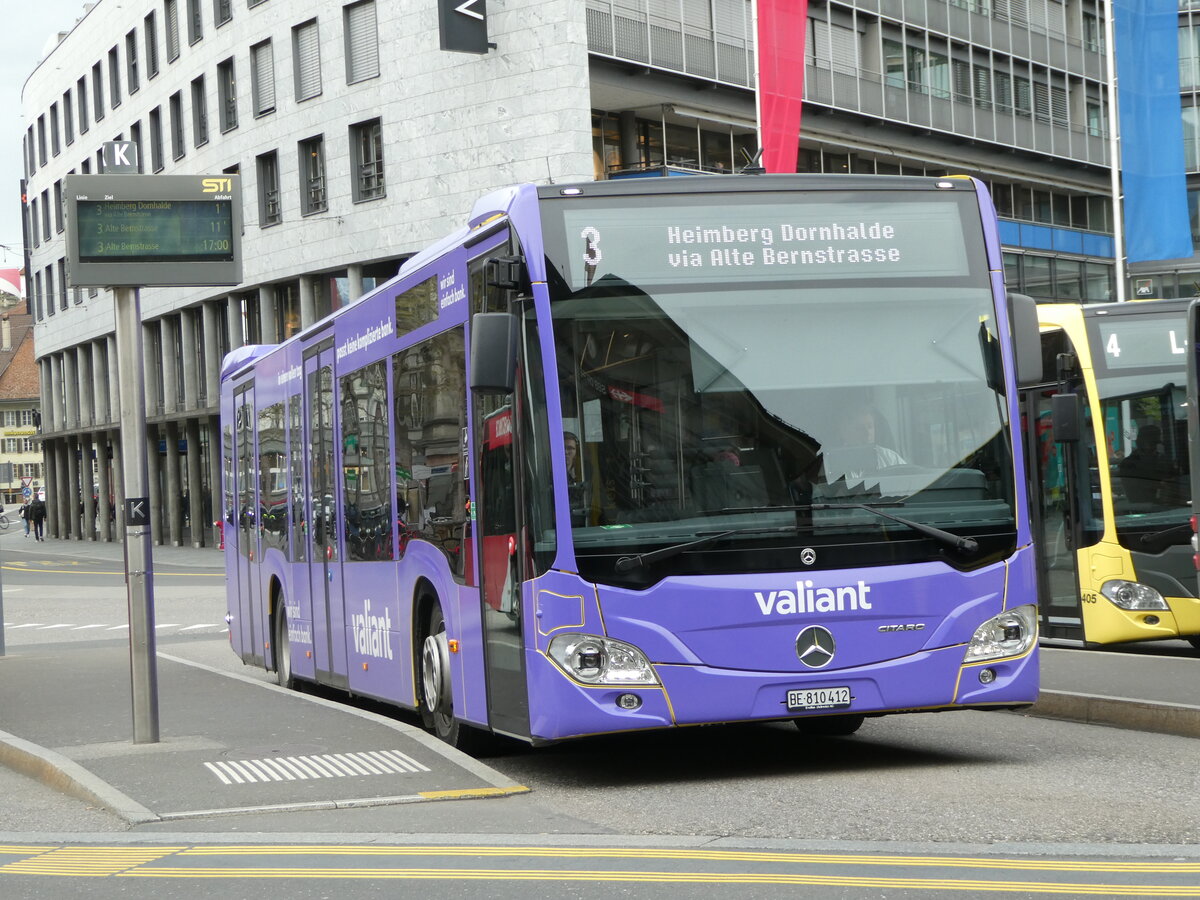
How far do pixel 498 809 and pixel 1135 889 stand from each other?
324cm

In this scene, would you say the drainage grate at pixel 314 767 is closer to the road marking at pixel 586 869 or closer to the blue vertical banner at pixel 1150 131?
the road marking at pixel 586 869

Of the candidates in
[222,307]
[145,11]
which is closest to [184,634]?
[222,307]

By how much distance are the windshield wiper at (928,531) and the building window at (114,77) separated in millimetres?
56437

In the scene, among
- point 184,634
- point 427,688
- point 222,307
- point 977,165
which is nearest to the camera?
point 427,688

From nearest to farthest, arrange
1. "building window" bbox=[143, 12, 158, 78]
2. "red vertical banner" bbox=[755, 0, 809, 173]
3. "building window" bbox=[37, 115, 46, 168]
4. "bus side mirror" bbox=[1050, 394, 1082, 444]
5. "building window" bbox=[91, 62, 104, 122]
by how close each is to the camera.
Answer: "bus side mirror" bbox=[1050, 394, 1082, 444] < "red vertical banner" bbox=[755, 0, 809, 173] < "building window" bbox=[143, 12, 158, 78] < "building window" bbox=[91, 62, 104, 122] < "building window" bbox=[37, 115, 46, 168]

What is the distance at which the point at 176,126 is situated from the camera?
2146 inches

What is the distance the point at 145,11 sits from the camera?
187 ft

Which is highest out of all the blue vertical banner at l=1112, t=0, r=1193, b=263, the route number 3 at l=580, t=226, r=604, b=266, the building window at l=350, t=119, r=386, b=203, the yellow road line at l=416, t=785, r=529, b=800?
the building window at l=350, t=119, r=386, b=203

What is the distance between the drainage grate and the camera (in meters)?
9.24

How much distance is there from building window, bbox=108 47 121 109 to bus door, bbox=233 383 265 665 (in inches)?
1851

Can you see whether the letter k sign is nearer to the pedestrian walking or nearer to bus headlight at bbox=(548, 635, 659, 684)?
bus headlight at bbox=(548, 635, 659, 684)

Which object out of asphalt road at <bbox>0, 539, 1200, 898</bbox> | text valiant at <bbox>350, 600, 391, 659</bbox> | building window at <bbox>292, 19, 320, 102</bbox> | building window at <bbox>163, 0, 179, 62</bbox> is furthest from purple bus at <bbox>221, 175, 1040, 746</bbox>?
building window at <bbox>163, 0, 179, 62</bbox>

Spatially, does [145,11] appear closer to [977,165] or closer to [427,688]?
[977,165]

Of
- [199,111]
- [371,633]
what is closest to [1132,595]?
[371,633]
